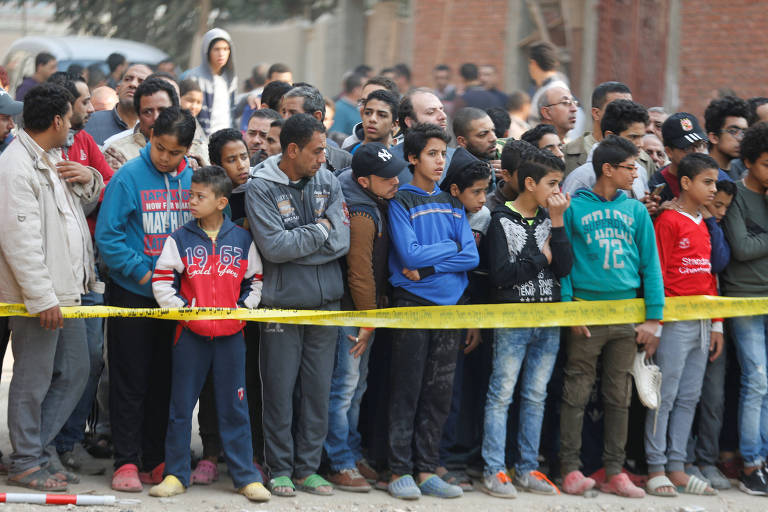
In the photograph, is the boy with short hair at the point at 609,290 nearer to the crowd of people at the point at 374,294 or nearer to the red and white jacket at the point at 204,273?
the crowd of people at the point at 374,294

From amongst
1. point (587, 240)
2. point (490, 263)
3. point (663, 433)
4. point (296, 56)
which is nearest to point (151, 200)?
point (490, 263)

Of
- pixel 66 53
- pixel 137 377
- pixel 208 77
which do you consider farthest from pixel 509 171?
pixel 66 53

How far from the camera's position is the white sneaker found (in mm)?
6594

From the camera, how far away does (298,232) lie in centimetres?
604

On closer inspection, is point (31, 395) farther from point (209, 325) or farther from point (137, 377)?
point (209, 325)

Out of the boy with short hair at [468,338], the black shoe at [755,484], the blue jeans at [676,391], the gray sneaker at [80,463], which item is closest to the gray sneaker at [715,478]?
the black shoe at [755,484]

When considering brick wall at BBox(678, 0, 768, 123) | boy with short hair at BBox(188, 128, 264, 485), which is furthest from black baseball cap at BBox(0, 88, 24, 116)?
brick wall at BBox(678, 0, 768, 123)

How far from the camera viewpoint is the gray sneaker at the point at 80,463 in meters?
6.50

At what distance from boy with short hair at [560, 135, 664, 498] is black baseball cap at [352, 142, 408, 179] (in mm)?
1186

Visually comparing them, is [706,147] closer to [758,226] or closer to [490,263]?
[758,226]

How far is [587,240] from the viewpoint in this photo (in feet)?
21.4

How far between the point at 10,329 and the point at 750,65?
32.5ft

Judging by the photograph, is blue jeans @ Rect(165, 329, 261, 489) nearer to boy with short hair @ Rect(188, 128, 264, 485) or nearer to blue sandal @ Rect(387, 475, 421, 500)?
boy with short hair @ Rect(188, 128, 264, 485)

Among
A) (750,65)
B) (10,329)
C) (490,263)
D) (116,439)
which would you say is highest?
(750,65)
